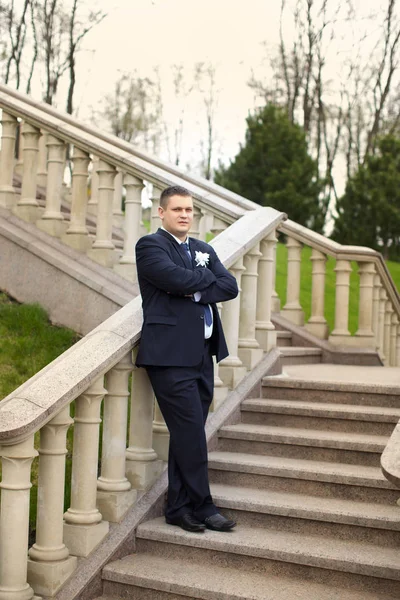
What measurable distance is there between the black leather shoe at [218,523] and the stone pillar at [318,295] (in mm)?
4404

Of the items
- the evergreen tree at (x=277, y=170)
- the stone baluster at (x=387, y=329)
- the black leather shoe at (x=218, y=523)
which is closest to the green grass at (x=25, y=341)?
the black leather shoe at (x=218, y=523)

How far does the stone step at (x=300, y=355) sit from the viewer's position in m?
7.69

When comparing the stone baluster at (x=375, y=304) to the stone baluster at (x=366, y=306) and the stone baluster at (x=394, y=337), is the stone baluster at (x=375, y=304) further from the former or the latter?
the stone baluster at (x=394, y=337)

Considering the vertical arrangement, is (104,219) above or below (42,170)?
below

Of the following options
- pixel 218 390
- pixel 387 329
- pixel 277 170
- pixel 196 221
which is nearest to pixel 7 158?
pixel 196 221

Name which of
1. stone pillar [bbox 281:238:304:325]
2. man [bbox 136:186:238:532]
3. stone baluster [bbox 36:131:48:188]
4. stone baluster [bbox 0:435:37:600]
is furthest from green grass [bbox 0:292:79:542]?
stone pillar [bbox 281:238:304:325]

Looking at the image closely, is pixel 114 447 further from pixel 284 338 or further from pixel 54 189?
pixel 284 338

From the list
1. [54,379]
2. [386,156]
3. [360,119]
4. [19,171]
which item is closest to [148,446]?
[54,379]

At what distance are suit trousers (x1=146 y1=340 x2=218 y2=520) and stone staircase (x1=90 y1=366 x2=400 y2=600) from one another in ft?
0.66

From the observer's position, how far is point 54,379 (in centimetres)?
398

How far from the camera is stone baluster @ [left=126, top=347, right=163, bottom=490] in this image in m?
4.63

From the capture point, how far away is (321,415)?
538 centimetres

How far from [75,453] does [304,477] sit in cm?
141

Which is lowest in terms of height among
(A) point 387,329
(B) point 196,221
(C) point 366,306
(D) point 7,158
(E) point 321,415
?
(E) point 321,415
